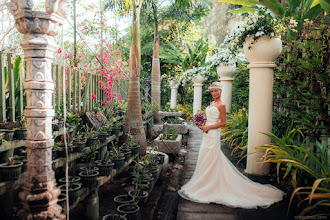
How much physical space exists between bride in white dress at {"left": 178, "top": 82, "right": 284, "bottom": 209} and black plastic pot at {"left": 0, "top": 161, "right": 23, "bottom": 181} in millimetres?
2106

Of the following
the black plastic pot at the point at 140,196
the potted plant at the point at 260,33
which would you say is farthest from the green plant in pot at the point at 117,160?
the potted plant at the point at 260,33

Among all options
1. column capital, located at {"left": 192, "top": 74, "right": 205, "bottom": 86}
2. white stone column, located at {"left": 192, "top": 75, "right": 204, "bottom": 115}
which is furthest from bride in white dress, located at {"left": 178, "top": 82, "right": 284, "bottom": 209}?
white stone column, located at {"left": 192, "top": 75, "right": 204, "bottom": 115}

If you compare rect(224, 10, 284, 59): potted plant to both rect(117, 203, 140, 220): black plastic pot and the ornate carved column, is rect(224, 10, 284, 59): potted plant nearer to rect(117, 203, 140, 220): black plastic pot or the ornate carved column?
rect(117, 203, 140, 220): black plastic pot

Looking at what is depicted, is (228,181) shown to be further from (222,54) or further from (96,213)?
(222,54)

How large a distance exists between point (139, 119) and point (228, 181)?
2.58 meters

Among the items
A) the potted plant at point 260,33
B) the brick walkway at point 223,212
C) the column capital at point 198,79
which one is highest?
the potted plant at point 260,33

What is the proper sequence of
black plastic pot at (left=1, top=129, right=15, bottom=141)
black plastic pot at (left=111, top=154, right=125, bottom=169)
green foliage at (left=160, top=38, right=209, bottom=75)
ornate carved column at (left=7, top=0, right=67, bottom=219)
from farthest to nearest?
green foliage at (left=160, top=38, right=209, bottom=75) < black plastic pot at (left=111, top=154, right=125, bottom=169) < black plastic pot at (left=1, top=129, right=15, bottom=141) < ornate carved column at (left=7, top=0, right=67, bottom=219)

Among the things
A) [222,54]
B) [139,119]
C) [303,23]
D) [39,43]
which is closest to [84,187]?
[39,43]

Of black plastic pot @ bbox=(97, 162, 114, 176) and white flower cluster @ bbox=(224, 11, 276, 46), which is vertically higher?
white flower cluster @ bbox=(224, 11, 276, 46)

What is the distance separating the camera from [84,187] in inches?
118

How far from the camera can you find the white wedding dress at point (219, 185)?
3410 millimetres

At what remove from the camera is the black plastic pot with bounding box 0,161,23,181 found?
254 centimetres

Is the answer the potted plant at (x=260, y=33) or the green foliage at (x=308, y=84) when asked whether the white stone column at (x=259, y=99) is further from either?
the green foliage at (x=308, y=84)

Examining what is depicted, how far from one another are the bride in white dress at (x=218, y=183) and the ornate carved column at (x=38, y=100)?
86.7 inches
